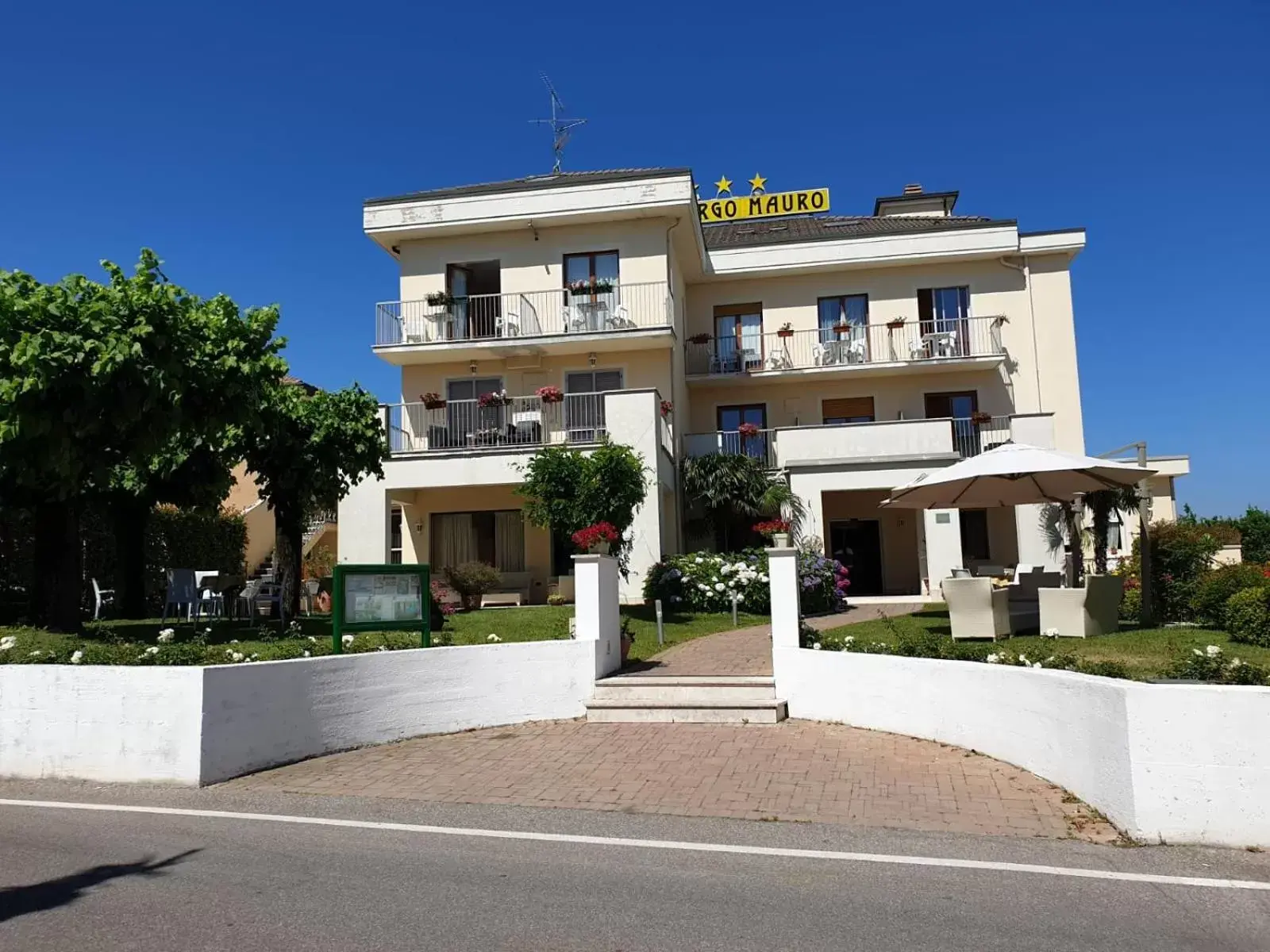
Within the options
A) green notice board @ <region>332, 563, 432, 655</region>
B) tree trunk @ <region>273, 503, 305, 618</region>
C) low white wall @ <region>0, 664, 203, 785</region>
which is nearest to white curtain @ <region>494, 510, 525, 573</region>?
tree trunk @ <region>273, 503, 305, 618</region>

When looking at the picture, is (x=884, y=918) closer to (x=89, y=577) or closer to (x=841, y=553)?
(x=89, y=577)

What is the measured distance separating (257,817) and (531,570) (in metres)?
15.2

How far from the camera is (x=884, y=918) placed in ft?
14.5

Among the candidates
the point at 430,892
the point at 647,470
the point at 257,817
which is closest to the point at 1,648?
the point at 257,817

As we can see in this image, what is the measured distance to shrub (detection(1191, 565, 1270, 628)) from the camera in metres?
11.6

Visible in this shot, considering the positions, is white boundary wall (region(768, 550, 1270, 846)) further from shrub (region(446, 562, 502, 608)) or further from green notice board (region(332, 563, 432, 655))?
shrub (region(446, 562, 502, 608))

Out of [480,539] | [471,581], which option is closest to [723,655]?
[471,581]

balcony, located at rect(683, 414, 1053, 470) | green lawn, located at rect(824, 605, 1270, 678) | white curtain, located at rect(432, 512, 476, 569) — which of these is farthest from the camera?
white curtain, located at rect(432, 512, 476, 569)

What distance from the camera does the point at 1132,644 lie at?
10.3m

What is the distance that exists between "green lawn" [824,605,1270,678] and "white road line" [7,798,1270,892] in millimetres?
2206

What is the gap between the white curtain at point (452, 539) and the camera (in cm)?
2223

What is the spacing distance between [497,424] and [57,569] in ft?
33.0

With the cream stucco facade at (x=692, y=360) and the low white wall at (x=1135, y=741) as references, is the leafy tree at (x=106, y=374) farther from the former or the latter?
the low white wall at (x=1135, y=741)

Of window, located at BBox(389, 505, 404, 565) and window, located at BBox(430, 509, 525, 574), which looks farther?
window, located at BBox(389, 505, 404, 565)
